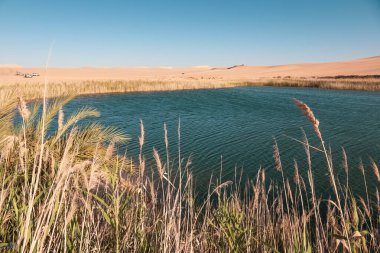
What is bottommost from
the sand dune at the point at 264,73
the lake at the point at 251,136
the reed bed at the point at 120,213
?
the lake at the point at 251,136

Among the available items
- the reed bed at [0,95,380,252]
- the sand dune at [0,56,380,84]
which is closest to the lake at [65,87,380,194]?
the reed bed at [0,95,380,252]

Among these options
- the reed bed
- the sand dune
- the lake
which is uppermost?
the sand dune

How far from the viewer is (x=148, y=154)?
8656 millimetres

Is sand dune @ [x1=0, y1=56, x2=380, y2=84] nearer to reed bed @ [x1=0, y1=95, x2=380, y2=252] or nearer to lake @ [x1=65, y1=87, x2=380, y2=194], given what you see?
lake @ [x1=65, y1=87, x2=380, y2=194]

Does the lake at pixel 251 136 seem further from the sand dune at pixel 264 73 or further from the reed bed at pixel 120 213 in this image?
the sand dune at pixel 264 73

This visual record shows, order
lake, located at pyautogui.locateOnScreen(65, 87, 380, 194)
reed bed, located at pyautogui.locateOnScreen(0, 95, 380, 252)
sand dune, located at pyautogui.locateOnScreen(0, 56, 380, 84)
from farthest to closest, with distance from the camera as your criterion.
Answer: sand dune, located at pyautogui.locateOnScreen(0, 56, 380, 84) → lake, located at pyautogui.locateOnScreen(65, 87, 380, 194) → reed bed, located at pyautogui.locateOnScreen(0, 95, 380, 252)

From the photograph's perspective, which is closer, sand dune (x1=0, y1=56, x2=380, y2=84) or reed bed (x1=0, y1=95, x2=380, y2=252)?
reed bed (x1=0, y1=95, x2=380, y2=252)

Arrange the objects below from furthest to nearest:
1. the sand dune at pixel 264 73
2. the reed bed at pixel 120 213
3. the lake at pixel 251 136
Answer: the sand dune at pixel 264 73, the lake at pixel 251 136, the reed bed at pixel 120 213

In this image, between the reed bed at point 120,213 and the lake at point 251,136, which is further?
the lake at point 251,136

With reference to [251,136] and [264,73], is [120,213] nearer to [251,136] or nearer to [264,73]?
[251,136]

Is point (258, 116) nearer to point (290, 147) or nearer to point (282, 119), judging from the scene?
point (282, 119)

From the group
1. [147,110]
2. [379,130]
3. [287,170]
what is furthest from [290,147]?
[147,110]

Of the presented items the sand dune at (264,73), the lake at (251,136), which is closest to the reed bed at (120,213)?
the lake at (251,136)

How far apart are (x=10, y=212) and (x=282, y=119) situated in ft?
47.9
